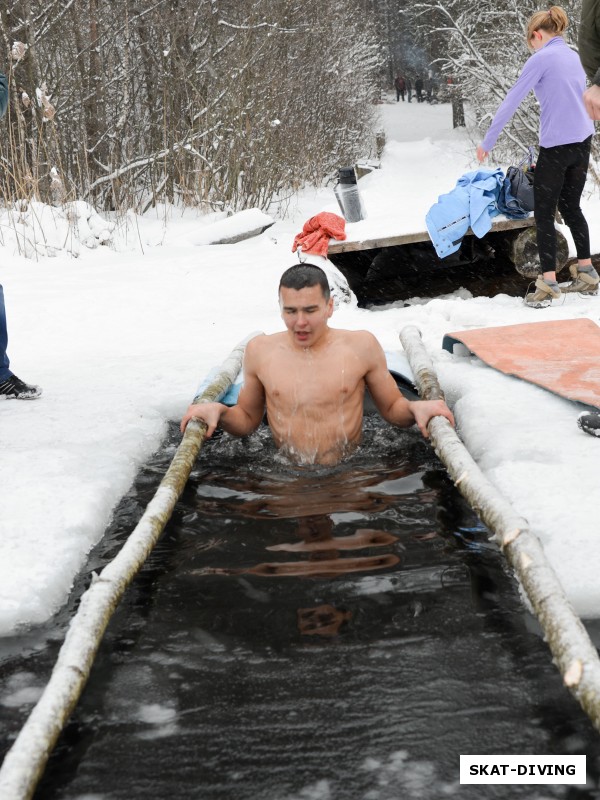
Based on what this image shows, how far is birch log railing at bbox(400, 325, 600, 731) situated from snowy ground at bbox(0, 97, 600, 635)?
0.64 feet

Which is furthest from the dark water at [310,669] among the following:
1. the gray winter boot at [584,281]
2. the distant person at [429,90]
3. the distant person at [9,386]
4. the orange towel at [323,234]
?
the distant person at [429,90]

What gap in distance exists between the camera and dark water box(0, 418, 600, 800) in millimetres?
1891

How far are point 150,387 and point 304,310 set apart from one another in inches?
61.0

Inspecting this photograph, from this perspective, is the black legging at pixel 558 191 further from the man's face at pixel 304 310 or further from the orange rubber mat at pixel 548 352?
the man's face at pixel 304 310

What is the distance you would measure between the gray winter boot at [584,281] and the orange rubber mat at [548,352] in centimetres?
157

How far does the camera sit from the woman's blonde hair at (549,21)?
6176mm

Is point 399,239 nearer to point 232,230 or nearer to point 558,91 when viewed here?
point 558,91

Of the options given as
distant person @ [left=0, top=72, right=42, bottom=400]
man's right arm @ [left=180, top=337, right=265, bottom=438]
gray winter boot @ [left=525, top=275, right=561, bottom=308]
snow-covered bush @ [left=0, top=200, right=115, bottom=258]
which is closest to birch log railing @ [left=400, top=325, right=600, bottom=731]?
man's right arm @ [left=180, top=337, right=265, bottom=438]

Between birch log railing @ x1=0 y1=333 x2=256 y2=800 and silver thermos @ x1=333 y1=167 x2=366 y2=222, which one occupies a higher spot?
silver thermos @ x1=333 y1=167 x2=366 y2=222

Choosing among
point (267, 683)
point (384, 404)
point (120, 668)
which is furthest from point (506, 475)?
point (120, 668)

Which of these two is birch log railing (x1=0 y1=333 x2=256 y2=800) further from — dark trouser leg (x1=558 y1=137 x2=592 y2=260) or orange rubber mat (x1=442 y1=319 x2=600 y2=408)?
dark trouser leg (x1=558 y1=137 x2=592 y2=260)

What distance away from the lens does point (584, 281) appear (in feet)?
22.7

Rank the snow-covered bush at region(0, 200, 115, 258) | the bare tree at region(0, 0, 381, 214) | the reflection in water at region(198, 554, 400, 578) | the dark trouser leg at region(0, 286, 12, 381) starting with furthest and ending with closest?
the bare tree at region(0, 0, 381, 214) < the snow-covered bush at region(0, 200, 115, 258) < the dark trouser leg at region(0, 286, 12, 381) < the reflection in water at region(198, 554, 400, 578)

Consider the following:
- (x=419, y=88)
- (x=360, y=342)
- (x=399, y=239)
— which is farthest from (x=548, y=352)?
(x=419, y=88)
